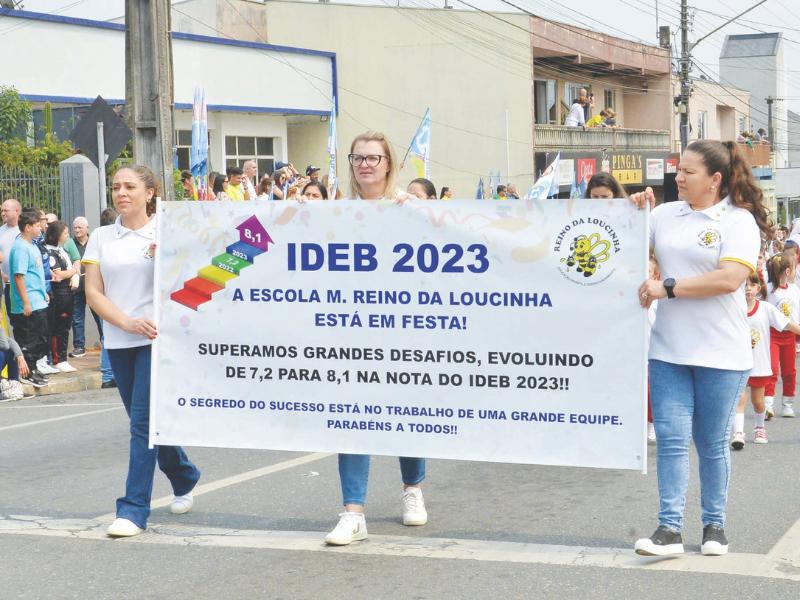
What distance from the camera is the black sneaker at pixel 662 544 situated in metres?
5.41

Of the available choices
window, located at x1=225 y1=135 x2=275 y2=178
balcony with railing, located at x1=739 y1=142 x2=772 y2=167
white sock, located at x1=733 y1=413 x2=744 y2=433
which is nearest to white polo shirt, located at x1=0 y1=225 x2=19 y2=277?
white sock, located at x1=733 y1=413 x2=744 y2=433

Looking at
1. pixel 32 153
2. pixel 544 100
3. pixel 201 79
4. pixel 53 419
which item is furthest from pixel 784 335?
pixel 544 100

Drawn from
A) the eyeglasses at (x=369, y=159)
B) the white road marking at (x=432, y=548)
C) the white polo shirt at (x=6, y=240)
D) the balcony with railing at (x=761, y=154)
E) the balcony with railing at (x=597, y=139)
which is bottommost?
the white road marking at (x=432, y=548)

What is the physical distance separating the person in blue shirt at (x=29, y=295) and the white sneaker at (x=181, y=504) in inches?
291

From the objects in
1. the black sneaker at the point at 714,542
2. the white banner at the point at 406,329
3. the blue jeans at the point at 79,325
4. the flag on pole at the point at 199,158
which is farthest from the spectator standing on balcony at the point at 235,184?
the black sneaker at the point at 714,542

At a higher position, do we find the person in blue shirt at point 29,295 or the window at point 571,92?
the window at point 571,92

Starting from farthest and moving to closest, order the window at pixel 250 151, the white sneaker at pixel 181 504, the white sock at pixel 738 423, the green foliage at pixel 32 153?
the window at pixel 250 151 → the green foliage at pixel 32 153 → the white sock at pixel 738 423 → the white sneaker at pixel 181 504

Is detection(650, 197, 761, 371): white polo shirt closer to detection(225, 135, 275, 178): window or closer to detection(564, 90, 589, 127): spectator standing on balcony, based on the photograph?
detection(225, 135, 275, 178): window

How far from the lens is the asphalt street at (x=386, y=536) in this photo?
5.22 m

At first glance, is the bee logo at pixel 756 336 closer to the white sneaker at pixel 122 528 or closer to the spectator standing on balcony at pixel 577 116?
the white sneaker at pixel 122 528

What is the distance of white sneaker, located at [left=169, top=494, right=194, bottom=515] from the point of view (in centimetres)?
664

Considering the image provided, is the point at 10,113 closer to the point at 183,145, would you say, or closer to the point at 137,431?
the point at 183,145

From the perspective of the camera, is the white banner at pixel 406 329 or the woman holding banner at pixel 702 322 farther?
the white banner at pixel 406 329

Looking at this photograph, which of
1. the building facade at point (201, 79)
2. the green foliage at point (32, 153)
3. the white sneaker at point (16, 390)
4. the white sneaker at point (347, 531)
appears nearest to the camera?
the white sneaker at point (347, 531)
